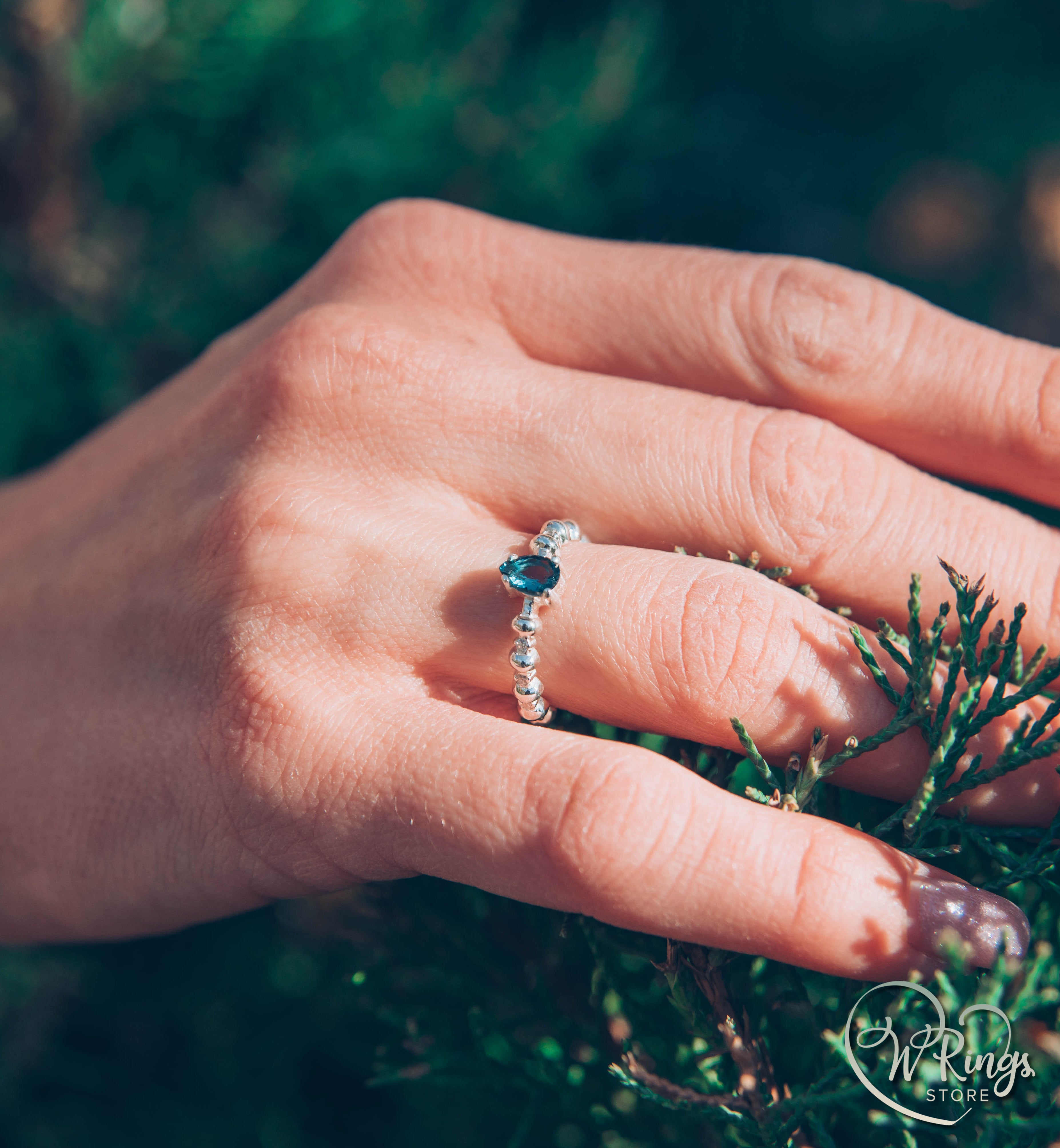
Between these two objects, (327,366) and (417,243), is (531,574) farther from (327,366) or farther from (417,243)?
(417,243)

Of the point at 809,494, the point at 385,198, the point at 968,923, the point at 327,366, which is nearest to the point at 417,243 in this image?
the point at 327,366

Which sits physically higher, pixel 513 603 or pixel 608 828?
pixel 513 603

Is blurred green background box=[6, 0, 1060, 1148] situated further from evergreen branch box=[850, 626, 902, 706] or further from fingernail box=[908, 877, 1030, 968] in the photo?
evergreen branch box=[850, 626, 902, 706]

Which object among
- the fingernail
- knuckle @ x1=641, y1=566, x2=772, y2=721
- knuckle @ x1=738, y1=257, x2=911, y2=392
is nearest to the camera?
the fingernail

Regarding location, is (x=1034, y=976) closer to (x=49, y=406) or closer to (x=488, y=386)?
(x=488, y=386)

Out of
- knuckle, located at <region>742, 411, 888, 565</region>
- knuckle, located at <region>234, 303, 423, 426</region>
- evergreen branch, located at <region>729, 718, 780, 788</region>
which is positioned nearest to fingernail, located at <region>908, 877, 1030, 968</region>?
evergreen branch, located at <region>729, 718, 780, 788</region>

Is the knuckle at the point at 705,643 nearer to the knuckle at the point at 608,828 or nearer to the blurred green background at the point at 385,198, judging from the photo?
the knuckle at the point at 608,828

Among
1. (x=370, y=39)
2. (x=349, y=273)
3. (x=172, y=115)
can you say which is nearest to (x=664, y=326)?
(x=349, y=273)
